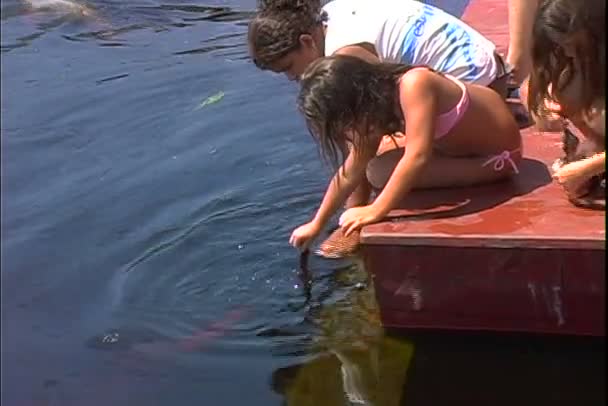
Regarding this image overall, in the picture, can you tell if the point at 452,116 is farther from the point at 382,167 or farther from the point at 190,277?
the point at 190,277

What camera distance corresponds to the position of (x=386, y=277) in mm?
3652

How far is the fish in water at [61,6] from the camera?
8.41m

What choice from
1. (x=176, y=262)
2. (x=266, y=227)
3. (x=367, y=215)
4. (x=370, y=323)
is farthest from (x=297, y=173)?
(x=367, y=215)

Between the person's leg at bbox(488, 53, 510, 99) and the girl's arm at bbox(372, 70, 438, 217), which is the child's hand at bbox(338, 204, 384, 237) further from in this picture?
the person's leg at bbox(488, 53, 510, 99)

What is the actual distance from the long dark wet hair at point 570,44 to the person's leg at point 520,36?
102 centimetres

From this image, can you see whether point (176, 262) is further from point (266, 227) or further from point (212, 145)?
point (212, 145)

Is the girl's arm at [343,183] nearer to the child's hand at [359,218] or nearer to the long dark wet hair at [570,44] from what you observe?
the child's hand at [359,218]

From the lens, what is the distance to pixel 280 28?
393cm

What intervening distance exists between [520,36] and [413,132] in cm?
135

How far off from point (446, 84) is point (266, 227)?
4.53 ft

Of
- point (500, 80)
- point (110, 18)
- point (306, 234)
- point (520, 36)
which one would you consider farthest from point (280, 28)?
point (110, 18)

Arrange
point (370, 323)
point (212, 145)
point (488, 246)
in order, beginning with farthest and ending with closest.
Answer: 1. point (212, 145)
2. point (370, 323)
3. point (488, 246)

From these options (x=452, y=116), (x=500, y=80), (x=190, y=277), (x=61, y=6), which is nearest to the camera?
(x=452, y=116)

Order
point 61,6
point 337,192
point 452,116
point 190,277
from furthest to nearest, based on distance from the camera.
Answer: point 61,6
point 190,277
point 337,192
point 452,116
